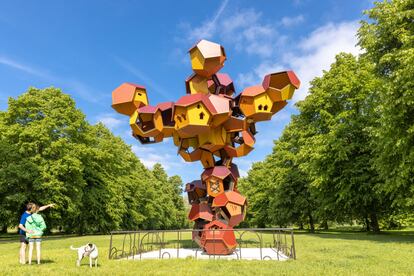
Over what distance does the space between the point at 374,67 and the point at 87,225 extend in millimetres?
26795

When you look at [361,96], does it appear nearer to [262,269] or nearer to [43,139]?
[262,269]

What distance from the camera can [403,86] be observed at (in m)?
15.1

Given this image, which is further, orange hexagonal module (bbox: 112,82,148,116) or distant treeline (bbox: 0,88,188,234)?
distant treeline (bbox: 0,88,188,234)

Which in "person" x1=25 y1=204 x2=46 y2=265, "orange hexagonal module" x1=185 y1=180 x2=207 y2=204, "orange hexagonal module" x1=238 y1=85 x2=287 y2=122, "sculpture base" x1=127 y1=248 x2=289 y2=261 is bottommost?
"sculpture base" x1=127 y1=248 x2=289 y2=261

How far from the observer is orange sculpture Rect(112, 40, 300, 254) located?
11.8 metres

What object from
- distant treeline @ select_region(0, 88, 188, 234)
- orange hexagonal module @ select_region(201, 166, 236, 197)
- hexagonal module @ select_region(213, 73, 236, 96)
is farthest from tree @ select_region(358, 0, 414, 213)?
distant treeline @ select_region(0, 88, 188, 234)

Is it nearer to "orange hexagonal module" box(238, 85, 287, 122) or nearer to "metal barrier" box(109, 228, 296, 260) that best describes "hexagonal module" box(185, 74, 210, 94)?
"orange hexagonal module" box(238, 85, 287, 122)

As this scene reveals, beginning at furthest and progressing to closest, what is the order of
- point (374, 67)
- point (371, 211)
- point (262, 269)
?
point (371, 211) < point (374, 67) < point (262, 269)

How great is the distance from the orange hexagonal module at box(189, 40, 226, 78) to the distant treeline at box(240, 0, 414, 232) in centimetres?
828

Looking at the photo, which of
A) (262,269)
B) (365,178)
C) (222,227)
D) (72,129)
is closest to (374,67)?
(365,178)

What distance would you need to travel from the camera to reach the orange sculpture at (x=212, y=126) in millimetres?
11789

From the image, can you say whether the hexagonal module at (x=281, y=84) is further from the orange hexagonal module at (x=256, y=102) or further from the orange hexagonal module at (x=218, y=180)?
the orange hexagonal module at (x=218, y=180)

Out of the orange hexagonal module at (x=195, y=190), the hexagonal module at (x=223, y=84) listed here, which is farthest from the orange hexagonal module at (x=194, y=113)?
the orange hexagonal module at (x=195, y=190)

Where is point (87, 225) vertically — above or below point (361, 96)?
below
